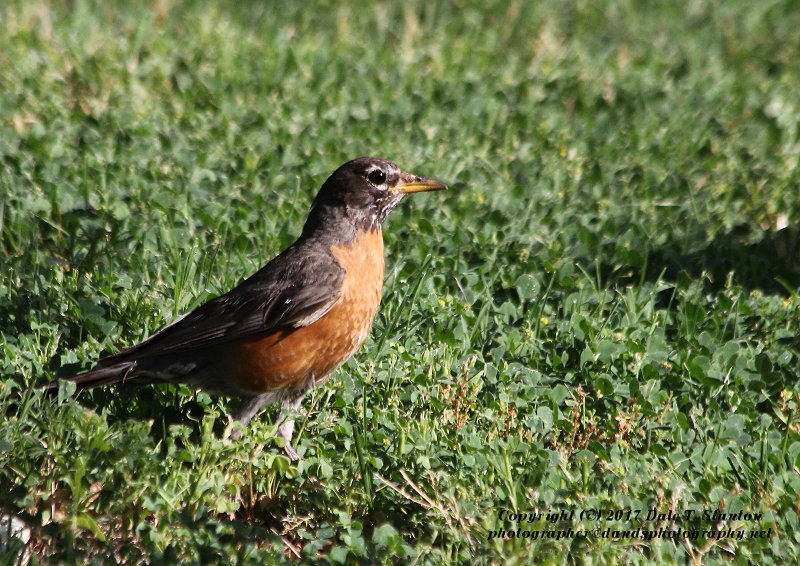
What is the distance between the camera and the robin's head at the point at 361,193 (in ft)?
16.5

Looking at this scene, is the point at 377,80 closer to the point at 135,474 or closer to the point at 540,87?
the point at 540,87

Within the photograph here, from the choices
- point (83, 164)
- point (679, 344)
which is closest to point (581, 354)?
point (679, 344)

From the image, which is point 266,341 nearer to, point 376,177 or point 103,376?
point 103,376

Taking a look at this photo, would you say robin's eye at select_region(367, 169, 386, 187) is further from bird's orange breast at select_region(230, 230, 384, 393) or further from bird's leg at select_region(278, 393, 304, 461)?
bird's leg at select_region(278, 393, 304, 461)

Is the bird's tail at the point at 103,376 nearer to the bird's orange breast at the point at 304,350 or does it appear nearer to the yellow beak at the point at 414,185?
the bird's orange breast at the point at 304,350

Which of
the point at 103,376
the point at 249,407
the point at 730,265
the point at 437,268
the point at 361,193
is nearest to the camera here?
the point at 103,376

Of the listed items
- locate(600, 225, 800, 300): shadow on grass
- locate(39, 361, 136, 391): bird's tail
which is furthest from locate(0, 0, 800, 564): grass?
locate(39, 361, 136, 391): bird's tail

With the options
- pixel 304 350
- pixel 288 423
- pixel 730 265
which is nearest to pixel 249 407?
pixel 288 423

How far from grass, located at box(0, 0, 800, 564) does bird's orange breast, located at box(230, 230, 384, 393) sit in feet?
0.60

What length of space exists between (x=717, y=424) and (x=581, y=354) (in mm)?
706

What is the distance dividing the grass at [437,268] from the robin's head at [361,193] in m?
0.52

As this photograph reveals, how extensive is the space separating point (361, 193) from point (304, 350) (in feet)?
3.09

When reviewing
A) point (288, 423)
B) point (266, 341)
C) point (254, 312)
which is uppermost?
point (254, 312)

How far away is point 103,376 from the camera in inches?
171
